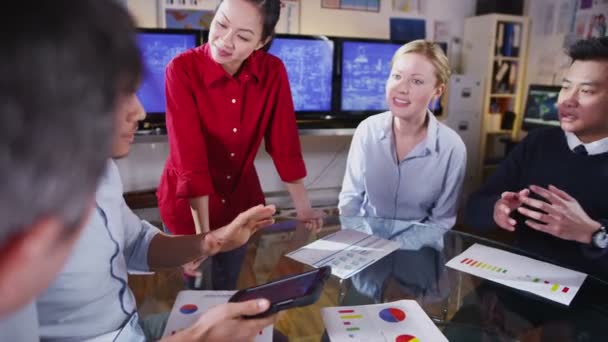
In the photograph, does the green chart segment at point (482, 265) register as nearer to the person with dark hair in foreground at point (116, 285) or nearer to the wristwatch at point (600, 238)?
the wristwatch at point (600, 238)

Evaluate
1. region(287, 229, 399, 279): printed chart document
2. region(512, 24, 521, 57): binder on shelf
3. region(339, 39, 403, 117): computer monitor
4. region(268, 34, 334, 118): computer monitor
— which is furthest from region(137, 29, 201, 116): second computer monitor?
region(512, 24, 521, 57): binder on shelf

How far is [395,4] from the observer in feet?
12.7

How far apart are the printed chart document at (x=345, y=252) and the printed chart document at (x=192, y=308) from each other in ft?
0.99

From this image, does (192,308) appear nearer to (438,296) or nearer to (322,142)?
(438,296)

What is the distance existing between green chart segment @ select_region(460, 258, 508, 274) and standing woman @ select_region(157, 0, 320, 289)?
556 mm

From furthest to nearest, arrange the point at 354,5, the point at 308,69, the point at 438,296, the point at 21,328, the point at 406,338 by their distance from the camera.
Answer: the point at 354,5 < the point at 308,69 < the point at 438,296 < the point at 406,338 < the point at 21,328

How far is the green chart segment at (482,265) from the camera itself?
1.23 m

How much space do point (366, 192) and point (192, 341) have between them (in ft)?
3.93

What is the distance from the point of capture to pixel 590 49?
1342 mm

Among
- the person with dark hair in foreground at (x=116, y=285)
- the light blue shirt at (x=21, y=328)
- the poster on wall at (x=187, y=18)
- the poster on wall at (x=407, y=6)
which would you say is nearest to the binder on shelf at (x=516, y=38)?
the poster on wall at (x=407, y=6)

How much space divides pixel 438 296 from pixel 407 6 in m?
3.31

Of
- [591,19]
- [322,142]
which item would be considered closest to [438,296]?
[322,142]

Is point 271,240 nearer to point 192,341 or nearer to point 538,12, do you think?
point 192,341

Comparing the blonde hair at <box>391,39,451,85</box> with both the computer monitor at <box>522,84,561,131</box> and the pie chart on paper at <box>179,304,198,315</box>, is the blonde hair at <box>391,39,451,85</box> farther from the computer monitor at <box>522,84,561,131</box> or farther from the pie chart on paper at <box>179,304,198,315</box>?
the computer monitor at <box>522,84,561,131</box>
